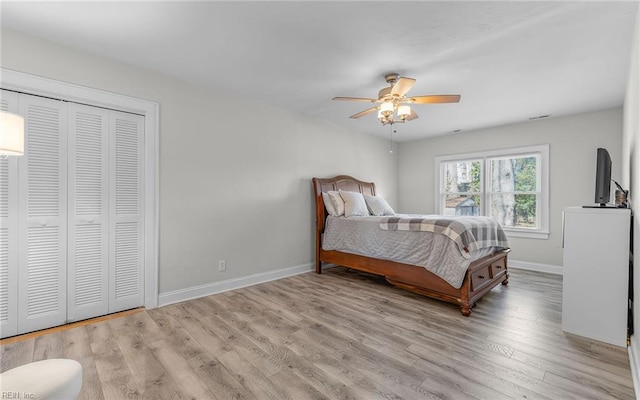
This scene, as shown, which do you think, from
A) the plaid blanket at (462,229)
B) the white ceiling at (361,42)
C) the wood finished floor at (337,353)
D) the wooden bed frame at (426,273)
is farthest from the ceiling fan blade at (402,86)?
the wood finished floor at (337,353)

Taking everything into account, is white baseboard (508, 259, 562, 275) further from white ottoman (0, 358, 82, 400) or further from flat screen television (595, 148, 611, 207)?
white ottoman (0, 358, 82, 400)

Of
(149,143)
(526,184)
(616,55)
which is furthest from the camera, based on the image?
(526,184)

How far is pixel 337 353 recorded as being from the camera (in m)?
1.98

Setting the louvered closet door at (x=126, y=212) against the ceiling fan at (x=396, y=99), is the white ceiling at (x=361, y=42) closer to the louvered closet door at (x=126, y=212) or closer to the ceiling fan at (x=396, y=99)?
the ceiling fan at (x=396, y=99)

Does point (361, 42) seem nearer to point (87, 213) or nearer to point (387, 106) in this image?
point (387, 106)

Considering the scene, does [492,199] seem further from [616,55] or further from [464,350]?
[464,350]

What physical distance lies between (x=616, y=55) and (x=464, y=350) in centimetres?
287

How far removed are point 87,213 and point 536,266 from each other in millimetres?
5930

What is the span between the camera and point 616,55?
7.96 ft

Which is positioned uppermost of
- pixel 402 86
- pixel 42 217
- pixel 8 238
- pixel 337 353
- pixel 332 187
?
pixel 402 86

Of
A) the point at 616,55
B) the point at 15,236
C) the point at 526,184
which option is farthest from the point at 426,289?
the point at 15,236

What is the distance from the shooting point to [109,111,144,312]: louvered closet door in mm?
2686

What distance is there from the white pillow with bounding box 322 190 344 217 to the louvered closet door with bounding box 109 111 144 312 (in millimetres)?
2389

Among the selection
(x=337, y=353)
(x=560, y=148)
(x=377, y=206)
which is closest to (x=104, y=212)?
(x=337, y=353)
